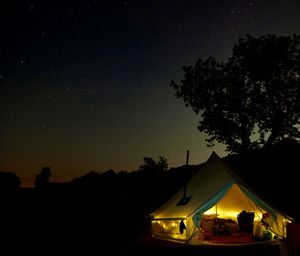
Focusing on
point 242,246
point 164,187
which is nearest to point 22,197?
point 164,187

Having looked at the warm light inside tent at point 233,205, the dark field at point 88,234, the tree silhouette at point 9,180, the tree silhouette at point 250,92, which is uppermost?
the tree silhouette at point 250,92

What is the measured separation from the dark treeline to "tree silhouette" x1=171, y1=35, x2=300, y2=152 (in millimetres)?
1943

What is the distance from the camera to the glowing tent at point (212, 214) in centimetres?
812

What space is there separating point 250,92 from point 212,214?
7.24 m

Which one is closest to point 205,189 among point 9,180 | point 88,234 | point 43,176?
point 88,234

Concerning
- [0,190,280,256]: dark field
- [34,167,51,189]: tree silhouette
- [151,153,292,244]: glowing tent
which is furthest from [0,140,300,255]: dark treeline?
[34,167,51,189]: tree silhouette

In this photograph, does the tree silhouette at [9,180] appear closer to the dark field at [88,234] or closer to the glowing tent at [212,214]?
the dark field at [88,234]

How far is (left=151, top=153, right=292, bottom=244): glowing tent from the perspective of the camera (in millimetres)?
8117

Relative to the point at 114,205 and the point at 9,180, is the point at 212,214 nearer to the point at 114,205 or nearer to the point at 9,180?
the point at 114,205

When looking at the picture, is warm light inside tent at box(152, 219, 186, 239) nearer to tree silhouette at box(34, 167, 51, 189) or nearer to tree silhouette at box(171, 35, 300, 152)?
tree silhouette at box(171, 35, 300, 152)

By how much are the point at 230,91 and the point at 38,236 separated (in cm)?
1099

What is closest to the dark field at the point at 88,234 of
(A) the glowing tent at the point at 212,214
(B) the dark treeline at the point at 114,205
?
(B) the dark treeline at the point at 114,205

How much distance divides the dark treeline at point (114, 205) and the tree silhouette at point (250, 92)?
1.94 metres

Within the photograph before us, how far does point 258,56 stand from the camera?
50.3 feet
